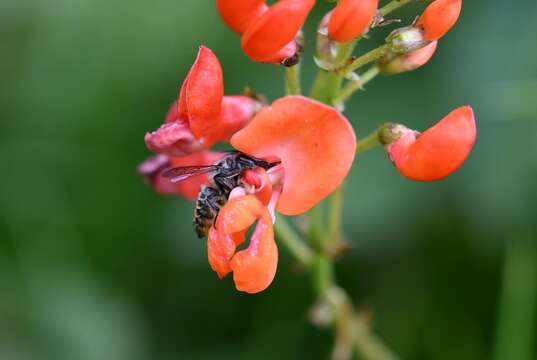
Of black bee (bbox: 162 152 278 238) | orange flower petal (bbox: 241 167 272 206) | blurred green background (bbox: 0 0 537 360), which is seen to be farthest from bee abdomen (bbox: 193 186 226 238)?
blurred green background (bbox: 0 0 537 360)

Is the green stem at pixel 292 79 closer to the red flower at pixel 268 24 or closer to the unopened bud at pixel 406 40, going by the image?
the red flower at pixel 268 24

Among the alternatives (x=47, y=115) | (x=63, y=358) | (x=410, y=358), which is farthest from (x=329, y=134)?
(x=47, y=115)

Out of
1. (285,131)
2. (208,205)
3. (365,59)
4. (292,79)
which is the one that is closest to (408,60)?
(365,59)

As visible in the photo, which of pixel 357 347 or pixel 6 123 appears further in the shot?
pixel 6 123

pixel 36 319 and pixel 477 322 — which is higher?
pixel 36 319

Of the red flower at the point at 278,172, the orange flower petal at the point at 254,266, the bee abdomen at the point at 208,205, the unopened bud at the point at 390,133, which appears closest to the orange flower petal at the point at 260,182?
the red flower at the point at 278,172

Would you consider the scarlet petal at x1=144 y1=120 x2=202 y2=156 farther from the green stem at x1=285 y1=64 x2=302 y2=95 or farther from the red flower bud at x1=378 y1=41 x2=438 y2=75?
the red flower bud at x1=378 y1=41 x2=438 y2=75

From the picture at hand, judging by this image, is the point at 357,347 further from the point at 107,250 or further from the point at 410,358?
the point at 107,250
